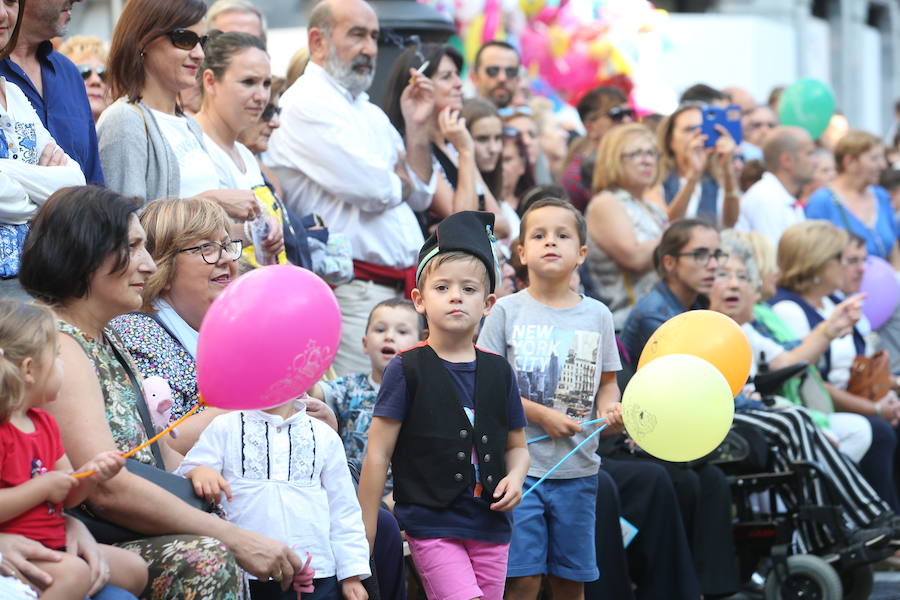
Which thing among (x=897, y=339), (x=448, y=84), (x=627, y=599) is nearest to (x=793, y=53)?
(x=897, y=339)

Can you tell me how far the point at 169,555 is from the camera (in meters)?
3.53

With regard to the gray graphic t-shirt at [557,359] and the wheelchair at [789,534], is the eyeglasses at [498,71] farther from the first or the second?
the gray graphic t-shirt at [557,359]

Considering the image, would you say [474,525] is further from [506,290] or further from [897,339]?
[897,339]

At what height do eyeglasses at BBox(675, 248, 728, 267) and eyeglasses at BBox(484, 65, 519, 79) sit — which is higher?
eyeglasses at BBox(484, 65, 519, 79)

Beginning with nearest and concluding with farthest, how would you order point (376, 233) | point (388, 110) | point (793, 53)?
1. point (376, 233)
2. point (388, 110)
3. point (793, 53)

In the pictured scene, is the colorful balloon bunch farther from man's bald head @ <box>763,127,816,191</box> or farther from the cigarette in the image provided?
man's bald head @ <box>763,127,816,191</box>

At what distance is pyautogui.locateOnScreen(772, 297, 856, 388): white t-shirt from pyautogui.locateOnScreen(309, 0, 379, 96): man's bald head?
2979mm

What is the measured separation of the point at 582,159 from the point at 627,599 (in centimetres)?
387

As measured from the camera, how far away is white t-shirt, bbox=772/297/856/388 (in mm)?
7957

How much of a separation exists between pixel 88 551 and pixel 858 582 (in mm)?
4136

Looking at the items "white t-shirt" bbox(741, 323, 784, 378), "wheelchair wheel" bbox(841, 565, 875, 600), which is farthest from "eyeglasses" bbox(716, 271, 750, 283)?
"wheelchair wheel" bbox(841, 565, 875, 600)

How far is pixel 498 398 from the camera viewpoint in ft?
14.1

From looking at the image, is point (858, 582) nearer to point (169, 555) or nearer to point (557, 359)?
point (557, 359)

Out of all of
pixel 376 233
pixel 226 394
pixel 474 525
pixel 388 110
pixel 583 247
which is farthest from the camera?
pixel 388 110
